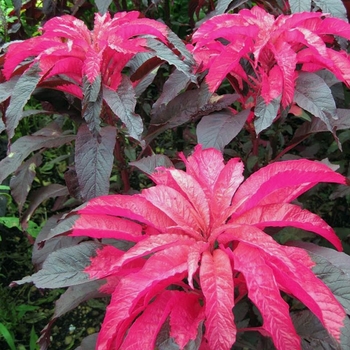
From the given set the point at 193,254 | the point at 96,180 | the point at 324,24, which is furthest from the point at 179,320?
the point at 324,24

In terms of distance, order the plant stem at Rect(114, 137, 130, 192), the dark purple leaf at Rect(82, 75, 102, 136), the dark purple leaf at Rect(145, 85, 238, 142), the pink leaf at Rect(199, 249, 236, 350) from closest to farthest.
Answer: the pink leaf at Rect(199, 249, 236, 350)
the dark purple leaf at Rect(82, 75, 102, 136)
the dark purple leaf at Rect(145, 85, 238, 142)
the plant stem at Rect(114, 137, 130, 192)

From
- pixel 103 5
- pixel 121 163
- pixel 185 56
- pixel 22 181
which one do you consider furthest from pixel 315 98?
pixel 22 181

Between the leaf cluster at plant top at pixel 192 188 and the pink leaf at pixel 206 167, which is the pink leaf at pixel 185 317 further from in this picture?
the pink leaf at pixel 206 167

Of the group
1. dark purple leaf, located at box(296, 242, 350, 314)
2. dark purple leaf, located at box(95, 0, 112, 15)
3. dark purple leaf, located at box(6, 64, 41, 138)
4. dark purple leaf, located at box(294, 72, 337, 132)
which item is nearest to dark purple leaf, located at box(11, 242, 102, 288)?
dark purple leaf, located at box(6, 64, 41, 138)

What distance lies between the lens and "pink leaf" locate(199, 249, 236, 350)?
23.0 inches

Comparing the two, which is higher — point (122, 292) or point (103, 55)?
point (103, 55)

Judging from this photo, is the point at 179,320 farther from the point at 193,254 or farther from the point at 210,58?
the point at 210,58

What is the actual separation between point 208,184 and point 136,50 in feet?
0.97

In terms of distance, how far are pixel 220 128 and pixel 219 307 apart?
1.38ft

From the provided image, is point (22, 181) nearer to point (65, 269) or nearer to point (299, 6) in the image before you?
point (65, 269)

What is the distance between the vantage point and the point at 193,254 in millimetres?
639

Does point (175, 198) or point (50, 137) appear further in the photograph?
point (50, 137)

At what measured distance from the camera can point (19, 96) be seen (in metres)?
0.83

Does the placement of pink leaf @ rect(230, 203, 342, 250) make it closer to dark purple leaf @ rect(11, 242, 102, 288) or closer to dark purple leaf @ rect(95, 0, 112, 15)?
dark purple leaf @ rect(11, 242, 102, 288)
